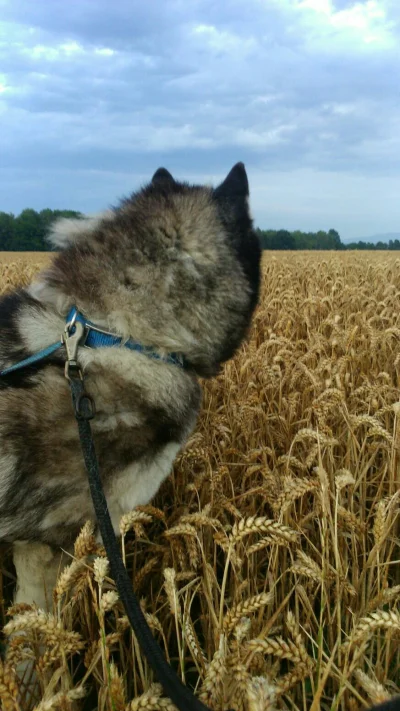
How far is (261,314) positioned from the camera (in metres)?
5.50

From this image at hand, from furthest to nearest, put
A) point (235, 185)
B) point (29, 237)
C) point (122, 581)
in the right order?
point (29, 237)
point (235, 185)
point (122, 581)

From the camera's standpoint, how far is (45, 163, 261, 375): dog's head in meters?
1.92

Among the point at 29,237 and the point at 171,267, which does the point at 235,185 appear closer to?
the point at 171,267

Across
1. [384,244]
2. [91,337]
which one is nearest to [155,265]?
[91,337]

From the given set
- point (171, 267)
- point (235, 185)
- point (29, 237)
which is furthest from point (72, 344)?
point (29, 237)

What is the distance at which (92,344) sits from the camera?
1.84m

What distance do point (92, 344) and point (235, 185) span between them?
102cm

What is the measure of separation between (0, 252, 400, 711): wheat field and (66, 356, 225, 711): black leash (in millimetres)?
58

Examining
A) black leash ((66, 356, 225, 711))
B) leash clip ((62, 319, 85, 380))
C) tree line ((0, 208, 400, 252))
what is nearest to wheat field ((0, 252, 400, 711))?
black leash ((66, 356, 225, 711))

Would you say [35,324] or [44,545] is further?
[35,324]

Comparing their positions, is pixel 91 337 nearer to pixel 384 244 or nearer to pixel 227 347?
pixel 227 347

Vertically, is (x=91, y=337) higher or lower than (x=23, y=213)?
lower

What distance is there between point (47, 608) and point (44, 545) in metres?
0.22

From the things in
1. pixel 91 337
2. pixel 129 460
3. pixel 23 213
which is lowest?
pixel 129 460
